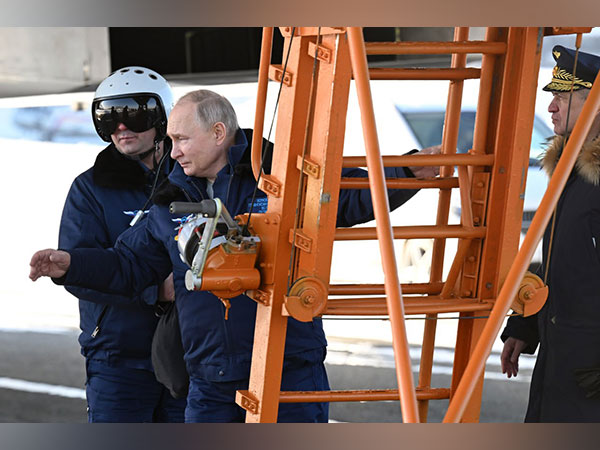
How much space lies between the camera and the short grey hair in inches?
134

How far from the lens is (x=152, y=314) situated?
4191 millimetres

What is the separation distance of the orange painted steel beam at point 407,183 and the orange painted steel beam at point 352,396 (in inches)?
24.4

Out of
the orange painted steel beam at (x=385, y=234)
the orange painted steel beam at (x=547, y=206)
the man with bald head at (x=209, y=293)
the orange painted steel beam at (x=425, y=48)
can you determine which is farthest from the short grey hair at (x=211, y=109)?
the orange painted steel beam at (x=547, y=206)

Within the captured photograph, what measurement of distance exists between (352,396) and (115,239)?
5.73 ft

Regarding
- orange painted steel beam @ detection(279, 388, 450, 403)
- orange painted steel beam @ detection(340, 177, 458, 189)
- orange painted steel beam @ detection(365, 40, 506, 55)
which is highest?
orange painted steel beam @ detection(365, 40, 506, 55)

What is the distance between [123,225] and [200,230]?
1525 millimetres

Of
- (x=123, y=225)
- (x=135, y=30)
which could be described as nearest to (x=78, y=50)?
(x=135, y=30)

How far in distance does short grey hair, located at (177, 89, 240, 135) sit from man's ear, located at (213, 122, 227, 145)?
0.01 m

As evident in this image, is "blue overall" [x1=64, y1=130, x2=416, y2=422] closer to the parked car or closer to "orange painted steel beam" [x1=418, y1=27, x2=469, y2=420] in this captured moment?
"orange painted steel beam" [x1=418, y1=27, x2=469, y2=420]

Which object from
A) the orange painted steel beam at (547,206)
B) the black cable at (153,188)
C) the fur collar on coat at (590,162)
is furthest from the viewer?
the black cable at (153,188)

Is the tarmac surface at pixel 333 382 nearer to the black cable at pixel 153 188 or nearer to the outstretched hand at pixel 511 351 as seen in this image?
the outstretched hand at pixel 511 351

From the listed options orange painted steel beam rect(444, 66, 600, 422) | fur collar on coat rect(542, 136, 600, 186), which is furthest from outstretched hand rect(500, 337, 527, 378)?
orange painted steel beam rect(444, 66, 600, 422)

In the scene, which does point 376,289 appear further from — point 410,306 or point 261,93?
point 261,93

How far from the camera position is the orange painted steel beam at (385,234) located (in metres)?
2.11
